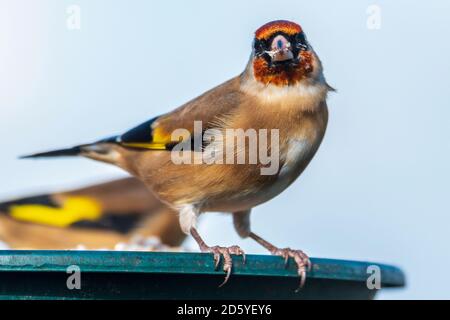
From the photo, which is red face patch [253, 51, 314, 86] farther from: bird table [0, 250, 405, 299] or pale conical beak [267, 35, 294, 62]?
bird table [0, 250, 405, 299]

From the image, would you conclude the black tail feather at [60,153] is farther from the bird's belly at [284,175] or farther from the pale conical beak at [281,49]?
the pale conical beak at [281,49]

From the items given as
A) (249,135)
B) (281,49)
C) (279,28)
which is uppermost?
(279,28)

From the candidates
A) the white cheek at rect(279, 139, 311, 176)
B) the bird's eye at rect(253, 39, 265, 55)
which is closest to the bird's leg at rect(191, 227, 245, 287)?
the white cheek at rect(279, 139, 311, 176)

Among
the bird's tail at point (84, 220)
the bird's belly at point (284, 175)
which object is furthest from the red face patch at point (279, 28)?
the bird's tail at point (84, 220)

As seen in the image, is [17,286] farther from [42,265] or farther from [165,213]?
[165,213]

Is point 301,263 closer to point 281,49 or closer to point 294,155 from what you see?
point 294,155

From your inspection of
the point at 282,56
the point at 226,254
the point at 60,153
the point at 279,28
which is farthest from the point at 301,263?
the point at 60,153
